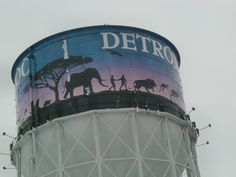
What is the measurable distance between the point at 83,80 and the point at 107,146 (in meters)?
3.43

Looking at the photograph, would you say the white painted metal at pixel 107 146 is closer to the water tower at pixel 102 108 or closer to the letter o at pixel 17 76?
the water tower at pixel 102 108

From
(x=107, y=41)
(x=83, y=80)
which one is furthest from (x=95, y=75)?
(x=107, y=41)

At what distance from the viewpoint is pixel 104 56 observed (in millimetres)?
29766

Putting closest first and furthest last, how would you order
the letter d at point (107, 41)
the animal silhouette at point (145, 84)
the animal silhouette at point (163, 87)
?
the animal silhouette at point (145, 84) → the letter d at point (107, 41) → the animal silhouette at point (163, 87)

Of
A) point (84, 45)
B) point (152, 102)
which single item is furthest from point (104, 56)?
point (152, 102)

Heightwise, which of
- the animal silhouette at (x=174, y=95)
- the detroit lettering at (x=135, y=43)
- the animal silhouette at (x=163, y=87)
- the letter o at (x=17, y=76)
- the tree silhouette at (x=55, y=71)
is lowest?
the animal silhouette at (x=174, y=95)

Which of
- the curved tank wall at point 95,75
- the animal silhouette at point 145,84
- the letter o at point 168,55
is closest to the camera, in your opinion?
the curved tank wall at point 95,75

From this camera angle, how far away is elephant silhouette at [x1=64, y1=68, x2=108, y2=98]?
29188mm

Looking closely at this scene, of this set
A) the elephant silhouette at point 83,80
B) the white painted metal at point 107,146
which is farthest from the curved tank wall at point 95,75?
the white painted metal at point 107,146

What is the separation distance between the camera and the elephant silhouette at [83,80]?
95.8ft

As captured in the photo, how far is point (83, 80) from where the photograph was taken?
96.1ft

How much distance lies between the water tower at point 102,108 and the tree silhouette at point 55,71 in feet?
0.16

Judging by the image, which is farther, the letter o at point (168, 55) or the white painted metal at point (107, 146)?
the letter o at point (168, 55)

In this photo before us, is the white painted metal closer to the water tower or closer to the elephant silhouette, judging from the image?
the water tower
